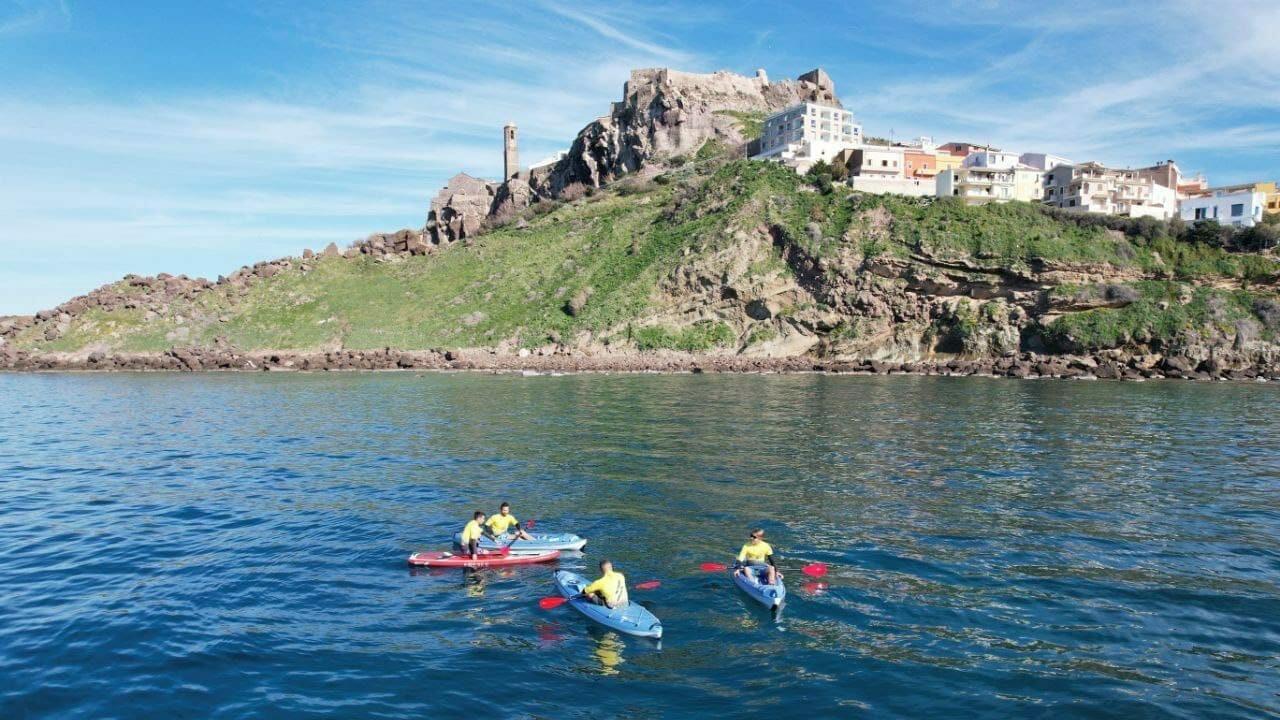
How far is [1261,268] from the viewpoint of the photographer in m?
76.5

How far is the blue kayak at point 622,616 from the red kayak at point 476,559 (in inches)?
113

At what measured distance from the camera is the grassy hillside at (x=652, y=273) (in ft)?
256

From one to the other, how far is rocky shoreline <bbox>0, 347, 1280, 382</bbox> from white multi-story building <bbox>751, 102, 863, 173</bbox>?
43.0 meters

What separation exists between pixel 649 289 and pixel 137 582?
2930 inches

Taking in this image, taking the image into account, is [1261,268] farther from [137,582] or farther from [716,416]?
[137,582]

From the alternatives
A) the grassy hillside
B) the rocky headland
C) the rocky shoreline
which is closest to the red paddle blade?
the rocky shoreline

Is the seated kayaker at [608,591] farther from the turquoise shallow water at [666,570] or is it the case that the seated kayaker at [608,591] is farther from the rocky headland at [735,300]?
the rocky headland at [735,300]

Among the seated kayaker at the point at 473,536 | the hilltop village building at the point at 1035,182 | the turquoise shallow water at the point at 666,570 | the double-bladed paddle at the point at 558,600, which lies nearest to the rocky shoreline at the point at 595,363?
the hilltop village building at the point at 1035,182

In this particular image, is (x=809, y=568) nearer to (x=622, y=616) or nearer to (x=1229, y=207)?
(x=622, y=616)

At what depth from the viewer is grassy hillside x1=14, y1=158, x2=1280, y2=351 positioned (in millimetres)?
78000

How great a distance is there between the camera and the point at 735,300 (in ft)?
285

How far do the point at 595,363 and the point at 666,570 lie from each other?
61432 mm

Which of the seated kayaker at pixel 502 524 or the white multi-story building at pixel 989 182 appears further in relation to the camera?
the white multi-story building at pixel 989 182

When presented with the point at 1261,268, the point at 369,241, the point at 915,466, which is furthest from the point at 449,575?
the point at 369,241
